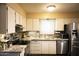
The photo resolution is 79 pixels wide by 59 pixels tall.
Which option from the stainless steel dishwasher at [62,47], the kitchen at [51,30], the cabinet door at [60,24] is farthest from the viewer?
the cabinet door at [60,24]

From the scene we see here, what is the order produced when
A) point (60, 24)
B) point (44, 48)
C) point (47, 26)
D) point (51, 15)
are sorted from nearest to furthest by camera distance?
point (44, 48)
point (60, 24)
point (51, 15)
point (47, 26)

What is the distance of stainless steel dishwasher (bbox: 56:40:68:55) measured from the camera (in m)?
6.52

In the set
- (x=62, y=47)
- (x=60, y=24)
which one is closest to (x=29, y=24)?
(x=60, y=24)

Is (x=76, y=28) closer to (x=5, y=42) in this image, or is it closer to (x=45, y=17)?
(x=45, y=17)

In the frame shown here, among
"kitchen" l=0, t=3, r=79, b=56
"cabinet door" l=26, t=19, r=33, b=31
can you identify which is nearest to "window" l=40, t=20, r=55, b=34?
"kitchen" l=0, t=3, r=79, b=56

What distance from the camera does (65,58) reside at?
1429 millimetres

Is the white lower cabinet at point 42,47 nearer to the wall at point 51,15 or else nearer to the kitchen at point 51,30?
the kitchen at point 51,30

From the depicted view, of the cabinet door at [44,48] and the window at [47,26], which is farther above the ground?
the window at [47,26]

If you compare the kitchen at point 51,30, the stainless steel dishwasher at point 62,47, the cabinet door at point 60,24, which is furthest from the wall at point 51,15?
the stainless steel dishwasher at point 62,47

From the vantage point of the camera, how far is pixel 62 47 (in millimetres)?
6535

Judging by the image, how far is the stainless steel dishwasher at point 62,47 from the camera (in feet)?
21.4

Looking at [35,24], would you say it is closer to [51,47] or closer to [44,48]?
[44,48]

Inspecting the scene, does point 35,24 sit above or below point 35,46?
above

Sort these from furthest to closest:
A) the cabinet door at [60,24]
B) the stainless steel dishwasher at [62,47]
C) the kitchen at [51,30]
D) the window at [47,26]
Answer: the window at [47,26] < the cabinet door at [60,24] < the stainless steel dishwasher at [62,47] < the kitchen at [51,30]
